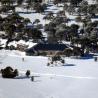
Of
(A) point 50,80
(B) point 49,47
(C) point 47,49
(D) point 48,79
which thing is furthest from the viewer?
(B) point 49,47

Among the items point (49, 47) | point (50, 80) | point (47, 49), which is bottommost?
point (50, 80)

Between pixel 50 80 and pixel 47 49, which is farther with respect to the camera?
pixel 47 49

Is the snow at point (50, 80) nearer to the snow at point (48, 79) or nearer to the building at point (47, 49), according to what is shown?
the snow at point (48, 79)

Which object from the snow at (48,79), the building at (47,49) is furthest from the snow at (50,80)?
the building at (47,49)

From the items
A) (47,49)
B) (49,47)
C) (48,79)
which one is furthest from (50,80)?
(49,47)

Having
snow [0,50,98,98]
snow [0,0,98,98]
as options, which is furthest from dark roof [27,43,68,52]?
snow [0,50,98,98]

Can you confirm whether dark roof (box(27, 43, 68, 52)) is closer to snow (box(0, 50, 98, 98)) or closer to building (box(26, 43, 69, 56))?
building (box(26, 43, 69, 56))

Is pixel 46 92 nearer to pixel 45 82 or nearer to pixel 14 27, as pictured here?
pixel 45 82

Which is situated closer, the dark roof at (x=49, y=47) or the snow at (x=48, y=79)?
Answer: the snow at (x=48, y=79)

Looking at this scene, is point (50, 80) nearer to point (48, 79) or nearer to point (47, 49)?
point (48, 79)
